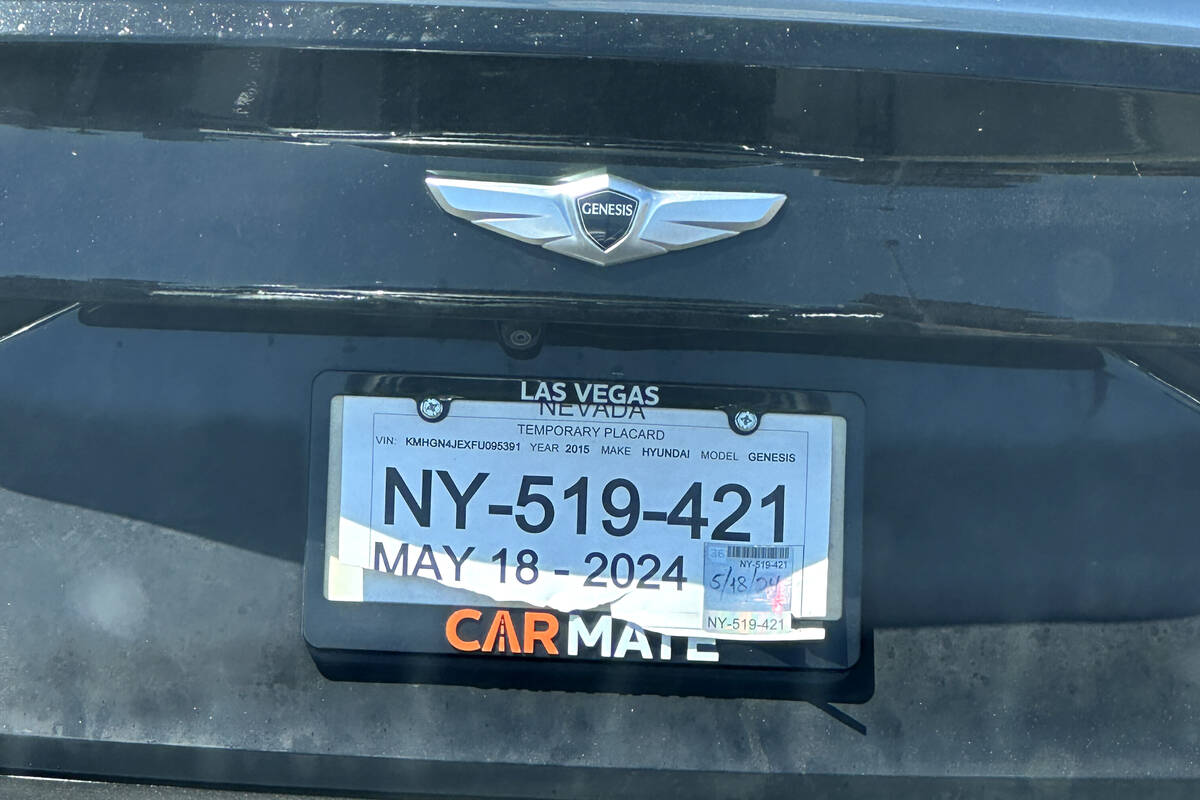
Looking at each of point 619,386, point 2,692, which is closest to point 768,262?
point 619,386

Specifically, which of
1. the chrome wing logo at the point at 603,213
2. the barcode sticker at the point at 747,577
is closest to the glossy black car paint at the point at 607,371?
the chrome wing logo at the point at 603,213

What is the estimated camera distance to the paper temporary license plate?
2.02 metres

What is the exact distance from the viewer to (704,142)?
6.00 feet

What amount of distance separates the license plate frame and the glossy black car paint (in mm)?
29

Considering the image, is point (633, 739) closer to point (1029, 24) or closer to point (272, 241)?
point (272, 241)

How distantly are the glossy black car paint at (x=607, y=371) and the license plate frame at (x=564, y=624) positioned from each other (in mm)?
29

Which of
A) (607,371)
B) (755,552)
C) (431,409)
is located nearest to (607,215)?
(607,371)

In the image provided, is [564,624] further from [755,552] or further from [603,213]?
[603,213]

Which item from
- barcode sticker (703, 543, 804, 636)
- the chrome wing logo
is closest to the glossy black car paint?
the chrome wing logo

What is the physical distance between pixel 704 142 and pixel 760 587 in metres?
0.68

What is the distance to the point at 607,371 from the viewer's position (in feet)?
6.72

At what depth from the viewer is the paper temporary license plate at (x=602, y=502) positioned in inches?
79.6

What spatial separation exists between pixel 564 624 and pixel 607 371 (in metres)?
0.39

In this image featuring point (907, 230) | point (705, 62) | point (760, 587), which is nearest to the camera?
point (705, 62)
